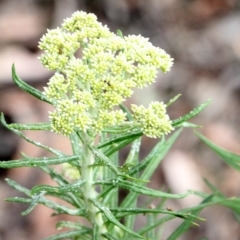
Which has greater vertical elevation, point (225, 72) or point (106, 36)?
point (225, 72)

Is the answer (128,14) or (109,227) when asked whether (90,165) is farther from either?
(128,14)

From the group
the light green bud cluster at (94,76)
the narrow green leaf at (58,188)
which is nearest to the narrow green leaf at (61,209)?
the narrow green leaf at (58,188)

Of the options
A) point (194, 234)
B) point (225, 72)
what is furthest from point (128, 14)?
point (194, 234)

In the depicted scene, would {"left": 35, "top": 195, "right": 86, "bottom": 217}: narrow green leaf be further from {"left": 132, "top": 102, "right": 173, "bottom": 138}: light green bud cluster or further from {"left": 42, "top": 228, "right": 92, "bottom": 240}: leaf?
{"left": 132, "top": 102, "right": 173, "bottom": 138}: light green bud cluster

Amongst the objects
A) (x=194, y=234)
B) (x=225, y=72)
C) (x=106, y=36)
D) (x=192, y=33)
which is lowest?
(x=194, y=234)

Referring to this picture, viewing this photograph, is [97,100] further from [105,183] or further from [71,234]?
[71,234]

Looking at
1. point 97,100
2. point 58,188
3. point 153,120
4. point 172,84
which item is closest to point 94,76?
point 97,100
